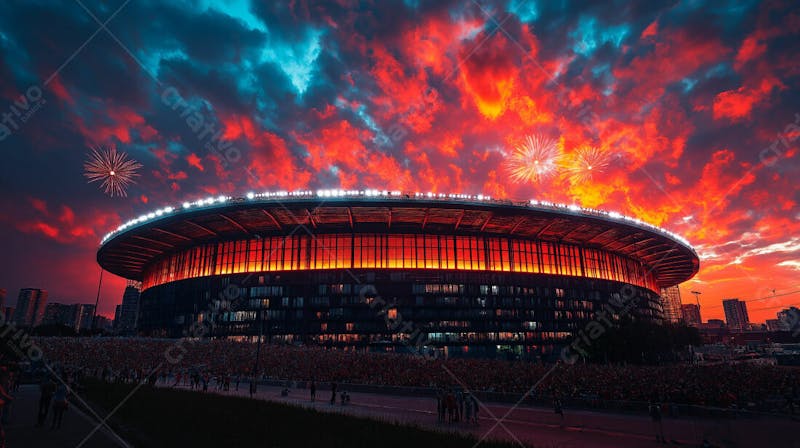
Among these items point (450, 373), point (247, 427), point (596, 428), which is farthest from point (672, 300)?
point (247, 427)

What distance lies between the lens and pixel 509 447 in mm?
10234

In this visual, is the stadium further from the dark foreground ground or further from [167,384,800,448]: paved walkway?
the dark foreground ground

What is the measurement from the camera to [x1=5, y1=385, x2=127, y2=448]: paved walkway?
43.4ft

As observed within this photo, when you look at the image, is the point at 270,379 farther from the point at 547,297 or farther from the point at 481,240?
the point at 547,297

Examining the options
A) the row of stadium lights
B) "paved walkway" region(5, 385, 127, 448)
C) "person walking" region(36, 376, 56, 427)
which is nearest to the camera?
"paved walkway" region(5, 385, 127, 448)

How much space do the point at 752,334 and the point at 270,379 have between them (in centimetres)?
18415

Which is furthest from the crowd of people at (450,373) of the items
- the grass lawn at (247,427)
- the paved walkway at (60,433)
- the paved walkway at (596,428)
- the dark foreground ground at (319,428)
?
the paved walkway at (60,433)

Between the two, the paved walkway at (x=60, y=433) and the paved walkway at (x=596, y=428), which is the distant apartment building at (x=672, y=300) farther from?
the paved walkway at (x=60, y=433)

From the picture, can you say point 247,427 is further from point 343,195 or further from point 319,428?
point 343,195

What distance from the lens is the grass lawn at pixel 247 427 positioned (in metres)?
12.6

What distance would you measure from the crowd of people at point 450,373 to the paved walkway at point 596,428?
2.41 metres

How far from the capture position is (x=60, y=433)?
14.8 metres

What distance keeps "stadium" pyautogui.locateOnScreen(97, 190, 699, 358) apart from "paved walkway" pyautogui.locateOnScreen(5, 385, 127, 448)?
46300 millimetres

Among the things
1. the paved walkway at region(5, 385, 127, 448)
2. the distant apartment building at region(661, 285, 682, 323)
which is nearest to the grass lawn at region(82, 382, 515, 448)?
the paved walkway at region(5, 385, 127, 448)
